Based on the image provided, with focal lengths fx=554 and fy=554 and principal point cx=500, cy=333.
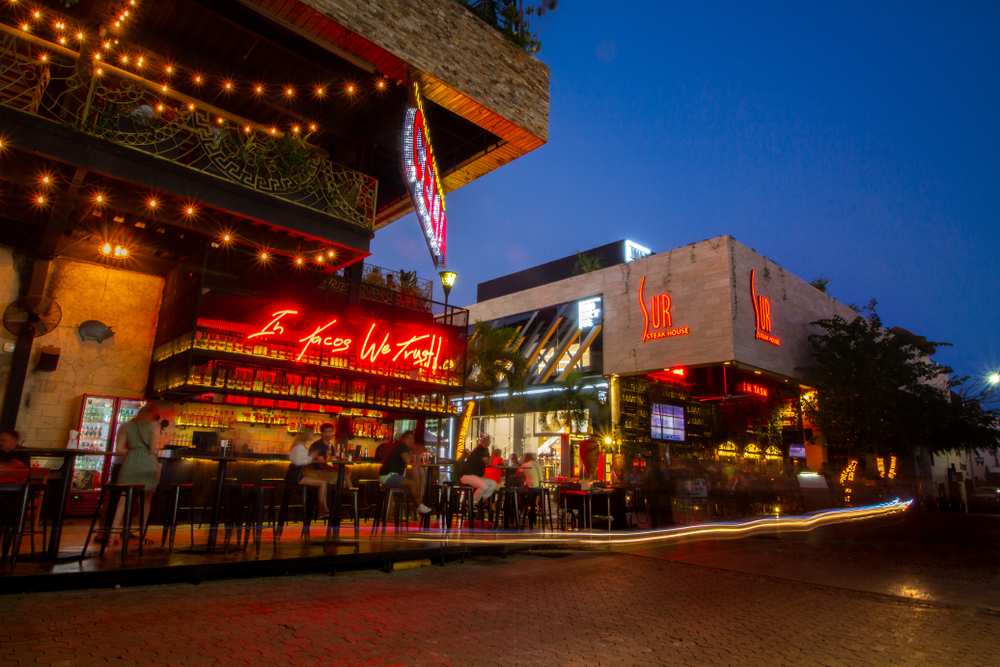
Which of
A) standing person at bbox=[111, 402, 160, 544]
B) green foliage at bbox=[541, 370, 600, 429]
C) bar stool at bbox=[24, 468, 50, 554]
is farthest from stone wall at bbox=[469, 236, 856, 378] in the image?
bar stool at bbox=[24, 468, 50, 554]

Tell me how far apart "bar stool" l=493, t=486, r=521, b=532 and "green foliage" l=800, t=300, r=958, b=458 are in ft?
56.2

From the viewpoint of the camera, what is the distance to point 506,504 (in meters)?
10.4

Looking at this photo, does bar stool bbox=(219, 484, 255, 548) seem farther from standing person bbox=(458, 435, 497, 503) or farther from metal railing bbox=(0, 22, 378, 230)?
metal railing bbox=(0, 22, 378, 230)

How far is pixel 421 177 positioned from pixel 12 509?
7010mm

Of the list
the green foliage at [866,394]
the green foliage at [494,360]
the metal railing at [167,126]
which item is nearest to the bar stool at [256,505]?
the metal railing at [167,126]

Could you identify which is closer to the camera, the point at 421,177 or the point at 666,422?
the point at 421,177

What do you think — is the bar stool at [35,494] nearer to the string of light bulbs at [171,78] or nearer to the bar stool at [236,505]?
the bar stool at [236,505]

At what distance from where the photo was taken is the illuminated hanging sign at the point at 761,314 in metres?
19.4

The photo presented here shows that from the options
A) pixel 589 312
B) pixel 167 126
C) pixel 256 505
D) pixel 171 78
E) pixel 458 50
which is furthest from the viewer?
pixel 589 312

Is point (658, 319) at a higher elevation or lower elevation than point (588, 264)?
lower

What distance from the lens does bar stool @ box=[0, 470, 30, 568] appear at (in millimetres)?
5352

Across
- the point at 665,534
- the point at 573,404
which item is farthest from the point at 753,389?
the point at 665,534

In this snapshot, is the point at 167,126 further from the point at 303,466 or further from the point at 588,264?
the point at 588,264

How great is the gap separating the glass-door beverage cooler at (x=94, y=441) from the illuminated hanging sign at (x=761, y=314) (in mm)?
18535
